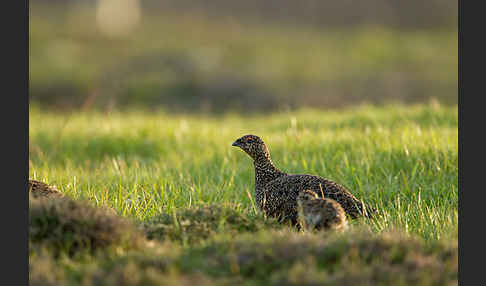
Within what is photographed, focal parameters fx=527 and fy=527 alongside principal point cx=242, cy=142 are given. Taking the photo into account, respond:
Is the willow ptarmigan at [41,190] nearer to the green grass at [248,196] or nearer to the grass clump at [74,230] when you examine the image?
the green grass at [248,196]

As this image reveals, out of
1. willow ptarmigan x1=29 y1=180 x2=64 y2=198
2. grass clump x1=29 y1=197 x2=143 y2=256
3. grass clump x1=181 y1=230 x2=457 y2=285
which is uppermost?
willow ptarmigan x1=29 y1=180 x2=64 y2=198

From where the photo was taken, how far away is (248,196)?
7.35 m

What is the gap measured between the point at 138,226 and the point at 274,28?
97.5ft

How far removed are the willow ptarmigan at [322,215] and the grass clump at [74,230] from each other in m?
1.65

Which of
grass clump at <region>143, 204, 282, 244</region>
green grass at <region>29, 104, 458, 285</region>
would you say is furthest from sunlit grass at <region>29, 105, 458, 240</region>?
grass clump at <region>143, 204, 282, 244</region>

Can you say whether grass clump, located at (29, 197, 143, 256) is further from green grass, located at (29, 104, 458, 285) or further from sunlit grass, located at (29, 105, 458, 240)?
sunlit grass, located at (29, 105, 458, 240)

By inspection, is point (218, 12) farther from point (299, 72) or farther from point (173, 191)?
point (173, 191)

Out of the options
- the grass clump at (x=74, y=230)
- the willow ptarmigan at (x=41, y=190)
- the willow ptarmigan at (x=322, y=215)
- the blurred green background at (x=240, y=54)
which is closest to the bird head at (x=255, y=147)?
the willow ptarmigan at (x=322, y=215)

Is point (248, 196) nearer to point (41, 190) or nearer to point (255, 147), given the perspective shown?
point (255, 147)

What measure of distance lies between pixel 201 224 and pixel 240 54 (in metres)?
23.1

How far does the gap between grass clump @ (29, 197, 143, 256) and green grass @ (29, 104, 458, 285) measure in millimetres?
49

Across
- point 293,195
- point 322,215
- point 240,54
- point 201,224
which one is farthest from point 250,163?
point 240,54

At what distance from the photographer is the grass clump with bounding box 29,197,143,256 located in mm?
4273

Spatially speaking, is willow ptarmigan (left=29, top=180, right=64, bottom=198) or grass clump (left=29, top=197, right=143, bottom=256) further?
willow ptarmigan (left=29, top=180, right=64, bottom=198)
